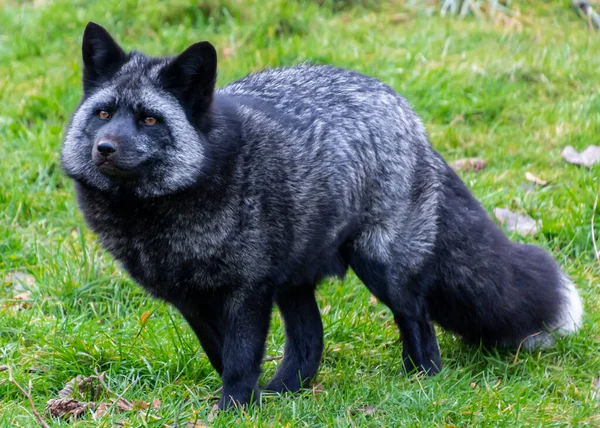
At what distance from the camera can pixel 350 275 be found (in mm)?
6129

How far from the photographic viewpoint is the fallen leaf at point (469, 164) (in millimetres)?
7359

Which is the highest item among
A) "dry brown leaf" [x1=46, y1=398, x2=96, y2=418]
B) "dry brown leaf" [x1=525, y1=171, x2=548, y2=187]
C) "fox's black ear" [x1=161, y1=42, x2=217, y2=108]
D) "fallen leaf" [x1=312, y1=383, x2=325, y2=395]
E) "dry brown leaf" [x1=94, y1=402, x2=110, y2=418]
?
"fox's black ear" [x1=161, y1=42, x2=217, y2=108]

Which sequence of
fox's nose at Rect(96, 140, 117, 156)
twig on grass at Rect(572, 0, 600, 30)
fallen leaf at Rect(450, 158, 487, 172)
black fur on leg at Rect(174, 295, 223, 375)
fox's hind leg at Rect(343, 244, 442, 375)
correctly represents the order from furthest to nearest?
twig on grass at Rect(572, 0, 600, 30)
fallen leaf at Rect(450, 158, 487, 172)
fox's hind leg at Rect(343, 244, 442, 375)
black fur on leg at Rect(174, 295, 223, 375)
fox's nose at Rect(96, 140, 117, 156)

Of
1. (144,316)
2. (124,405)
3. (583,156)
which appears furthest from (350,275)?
(583,156)

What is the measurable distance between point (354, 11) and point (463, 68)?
6.69 feet

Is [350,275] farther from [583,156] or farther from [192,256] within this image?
[583,156]

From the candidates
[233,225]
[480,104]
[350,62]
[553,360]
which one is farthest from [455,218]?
[350,62]

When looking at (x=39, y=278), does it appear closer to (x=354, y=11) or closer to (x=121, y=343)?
(x=121, y=343)

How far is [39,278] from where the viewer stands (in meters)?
5.86

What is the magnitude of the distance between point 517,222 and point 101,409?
3.57 meters

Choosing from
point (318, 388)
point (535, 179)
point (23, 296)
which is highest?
point (23, 296)

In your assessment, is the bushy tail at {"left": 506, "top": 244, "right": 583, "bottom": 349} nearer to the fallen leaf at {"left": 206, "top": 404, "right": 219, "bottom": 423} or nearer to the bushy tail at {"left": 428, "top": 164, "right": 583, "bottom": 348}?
the bushy tail at {"left": 428, "top": 164, "right": 583, "bottom": 348}

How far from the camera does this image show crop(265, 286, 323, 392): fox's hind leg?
5.17m

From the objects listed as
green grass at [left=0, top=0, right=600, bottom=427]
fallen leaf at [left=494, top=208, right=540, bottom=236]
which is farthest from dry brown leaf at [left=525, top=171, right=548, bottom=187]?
fallen leaf at [left=494, top=208, right=540, bottom=236]
